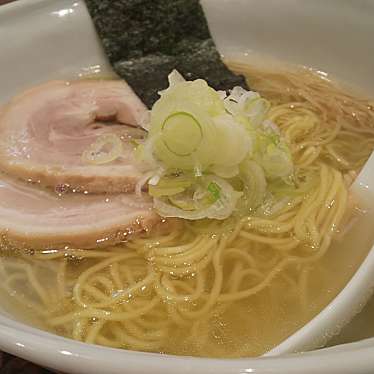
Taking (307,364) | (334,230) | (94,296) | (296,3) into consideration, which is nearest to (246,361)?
(307,364)

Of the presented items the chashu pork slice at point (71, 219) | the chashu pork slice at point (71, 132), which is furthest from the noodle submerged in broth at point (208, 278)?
the chashu pork slice at point (71, 132)

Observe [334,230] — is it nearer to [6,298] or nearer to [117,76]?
[6,298]

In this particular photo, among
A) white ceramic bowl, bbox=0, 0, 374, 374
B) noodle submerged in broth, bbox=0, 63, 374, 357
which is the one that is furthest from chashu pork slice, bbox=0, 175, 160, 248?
white ceramic bowl, bbox=0, 0, 374, 374

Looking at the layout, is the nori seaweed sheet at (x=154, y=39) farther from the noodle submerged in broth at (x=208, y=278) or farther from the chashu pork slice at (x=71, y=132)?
the noodle submerged in broth at (x=208, y=278)

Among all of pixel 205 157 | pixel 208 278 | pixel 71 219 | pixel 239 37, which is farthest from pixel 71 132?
pixel 239 37

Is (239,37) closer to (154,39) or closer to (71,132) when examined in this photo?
(154,39)

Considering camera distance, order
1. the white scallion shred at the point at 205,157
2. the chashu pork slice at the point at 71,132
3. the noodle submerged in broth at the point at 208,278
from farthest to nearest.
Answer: the chashu pork slice at the point at 71,132 < the white scallion shred at the point at 205,157 < the noodle submerged in broth at the point at 208,278
